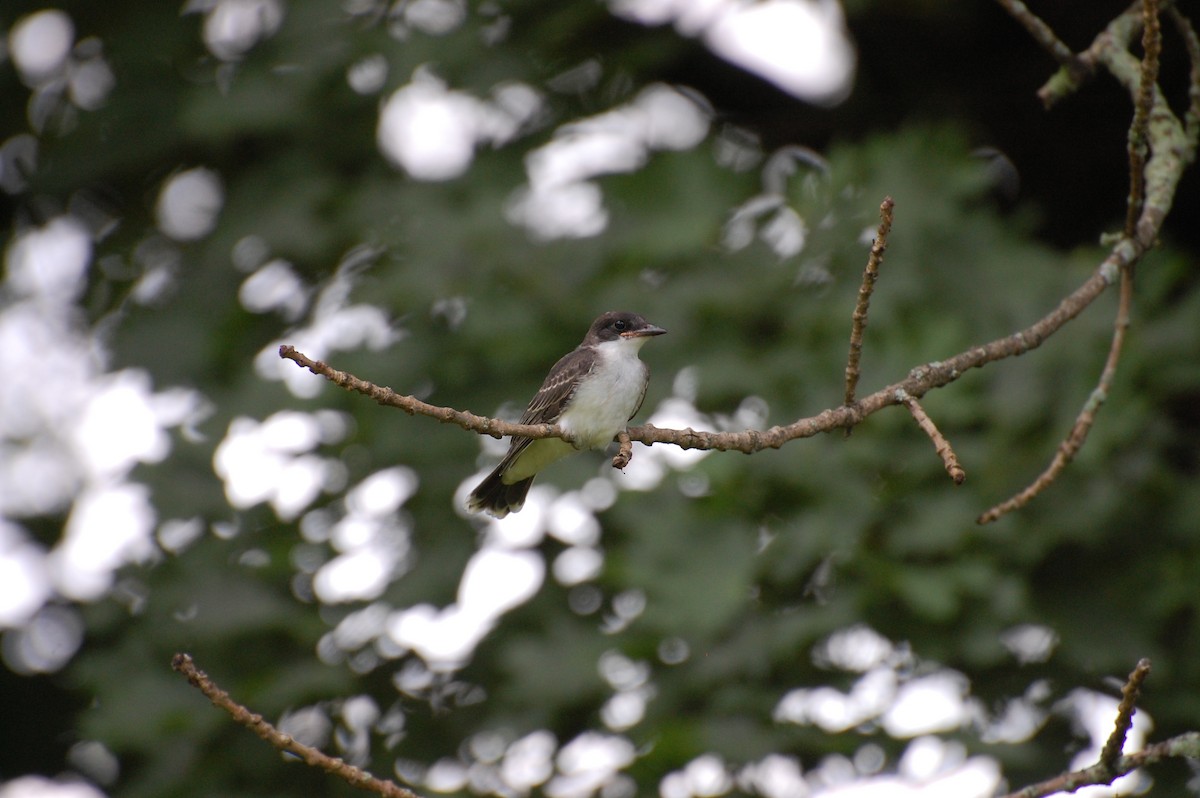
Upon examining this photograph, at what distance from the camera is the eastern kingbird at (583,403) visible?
14.1ft

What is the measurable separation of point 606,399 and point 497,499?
0.67 meters

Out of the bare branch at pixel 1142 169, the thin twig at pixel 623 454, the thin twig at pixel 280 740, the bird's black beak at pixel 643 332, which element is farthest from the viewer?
the bird's black beak at pixel 643 332

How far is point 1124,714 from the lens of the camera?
241 cm

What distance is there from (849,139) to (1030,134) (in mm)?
905

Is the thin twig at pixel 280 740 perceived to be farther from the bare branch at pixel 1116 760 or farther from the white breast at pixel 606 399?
the white breast at pixel 606 399

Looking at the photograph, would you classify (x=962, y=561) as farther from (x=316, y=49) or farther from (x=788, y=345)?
(x=316, y=49)

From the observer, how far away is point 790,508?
4930mm

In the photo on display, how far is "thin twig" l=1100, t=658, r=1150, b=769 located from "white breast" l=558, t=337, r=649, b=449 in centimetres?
195

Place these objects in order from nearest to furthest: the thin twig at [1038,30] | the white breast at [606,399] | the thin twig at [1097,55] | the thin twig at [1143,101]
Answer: the thin twig at [1143,101] → the thin twig at [1038,30] → the thin twig at [1097,55] → the white breast at [606,399]

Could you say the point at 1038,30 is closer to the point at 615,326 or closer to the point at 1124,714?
the point at 615,326

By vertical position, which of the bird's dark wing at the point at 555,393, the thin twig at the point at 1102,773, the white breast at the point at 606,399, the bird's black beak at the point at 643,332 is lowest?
the bird's dark wing at the point at 555,393

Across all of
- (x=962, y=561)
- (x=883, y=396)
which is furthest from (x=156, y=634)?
(x=883, y=396)

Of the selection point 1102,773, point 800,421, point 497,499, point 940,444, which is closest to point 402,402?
point 800,421

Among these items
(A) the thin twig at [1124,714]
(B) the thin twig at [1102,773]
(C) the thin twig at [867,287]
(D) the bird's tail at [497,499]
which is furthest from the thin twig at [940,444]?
(D) the bird's tail at [497,499]
